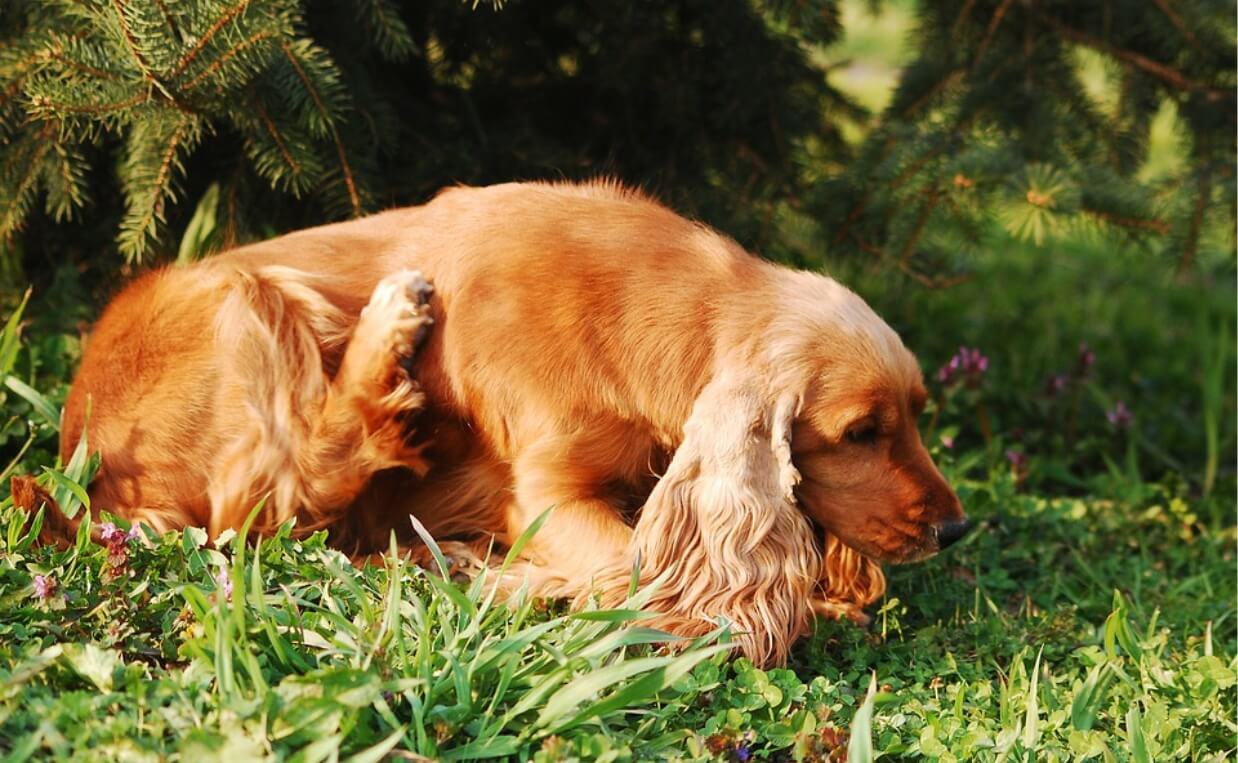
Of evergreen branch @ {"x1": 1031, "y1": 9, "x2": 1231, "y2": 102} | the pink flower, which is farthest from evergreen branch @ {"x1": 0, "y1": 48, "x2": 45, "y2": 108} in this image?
the pink flower

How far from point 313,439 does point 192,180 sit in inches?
55.3

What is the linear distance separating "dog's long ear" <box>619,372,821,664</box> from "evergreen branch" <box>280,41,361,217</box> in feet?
4.23

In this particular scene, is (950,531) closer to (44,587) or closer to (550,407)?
(550,407)

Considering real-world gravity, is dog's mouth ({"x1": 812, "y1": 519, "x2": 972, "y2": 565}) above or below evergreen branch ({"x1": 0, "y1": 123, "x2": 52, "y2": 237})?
below

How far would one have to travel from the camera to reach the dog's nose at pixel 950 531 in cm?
322

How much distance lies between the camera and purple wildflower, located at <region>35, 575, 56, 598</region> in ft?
8.46

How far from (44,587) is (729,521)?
1.41 m

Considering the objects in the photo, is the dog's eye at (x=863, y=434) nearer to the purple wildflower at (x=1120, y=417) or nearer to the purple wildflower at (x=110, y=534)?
the purple wildflower at (x=110, y=534)

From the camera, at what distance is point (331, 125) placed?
3.53 metres

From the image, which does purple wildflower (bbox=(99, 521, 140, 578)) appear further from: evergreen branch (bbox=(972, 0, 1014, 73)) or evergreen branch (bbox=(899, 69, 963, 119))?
evergreen branch (bbox=(972, 0, 1014, 73))

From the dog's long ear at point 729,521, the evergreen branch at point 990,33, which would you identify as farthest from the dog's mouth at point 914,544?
the evergreen branch at point 990,33

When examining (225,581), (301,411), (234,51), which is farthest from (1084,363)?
(225,581)

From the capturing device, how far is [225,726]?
2.20 meters

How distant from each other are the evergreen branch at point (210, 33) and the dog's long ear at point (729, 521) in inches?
55.7
